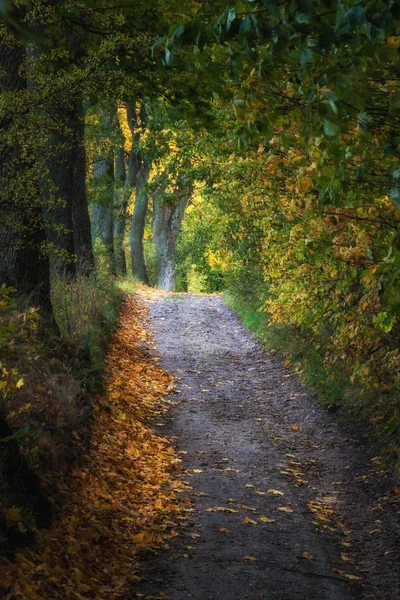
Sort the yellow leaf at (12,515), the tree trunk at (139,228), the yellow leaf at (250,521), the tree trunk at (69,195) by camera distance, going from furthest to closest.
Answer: the tree trunk at (139,228)
the tree trunk at (69,195)
the yellow leaf at (250,521)
the yellow leaf at (12,515)

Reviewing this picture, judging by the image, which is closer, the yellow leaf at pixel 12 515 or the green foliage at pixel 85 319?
the yellow leaf at pixel 12 515

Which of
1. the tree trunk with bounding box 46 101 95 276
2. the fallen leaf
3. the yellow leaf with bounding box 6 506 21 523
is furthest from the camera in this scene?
the tree trunk with bounding box 46 101 95 276

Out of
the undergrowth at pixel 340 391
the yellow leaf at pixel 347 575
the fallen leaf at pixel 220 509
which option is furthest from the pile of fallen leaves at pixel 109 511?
the undergrowth at pixel 340 391

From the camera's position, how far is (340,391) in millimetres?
12094

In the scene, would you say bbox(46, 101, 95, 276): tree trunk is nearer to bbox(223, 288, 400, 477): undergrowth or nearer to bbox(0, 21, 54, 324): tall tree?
bbox(0, 21, 54, 324): tall tree

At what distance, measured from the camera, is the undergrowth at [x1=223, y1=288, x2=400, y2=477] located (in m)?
9.62

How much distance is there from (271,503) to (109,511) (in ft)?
6.17

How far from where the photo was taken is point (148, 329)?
1997 cm

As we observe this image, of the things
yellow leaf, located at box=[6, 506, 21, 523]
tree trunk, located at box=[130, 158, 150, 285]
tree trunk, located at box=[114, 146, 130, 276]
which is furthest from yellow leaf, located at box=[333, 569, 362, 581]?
tree trunk, located at box=[130, 158, 150, 285]

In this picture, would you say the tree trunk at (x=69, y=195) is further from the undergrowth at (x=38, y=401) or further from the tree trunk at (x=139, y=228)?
the tree trunk at (x=139, y=228)

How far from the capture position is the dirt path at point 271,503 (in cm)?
618

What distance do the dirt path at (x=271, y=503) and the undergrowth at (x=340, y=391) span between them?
0.26 metres

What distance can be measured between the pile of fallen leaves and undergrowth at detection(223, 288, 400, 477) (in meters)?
2.65

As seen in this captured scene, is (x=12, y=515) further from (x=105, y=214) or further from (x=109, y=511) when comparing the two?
(x=105, y=214)
